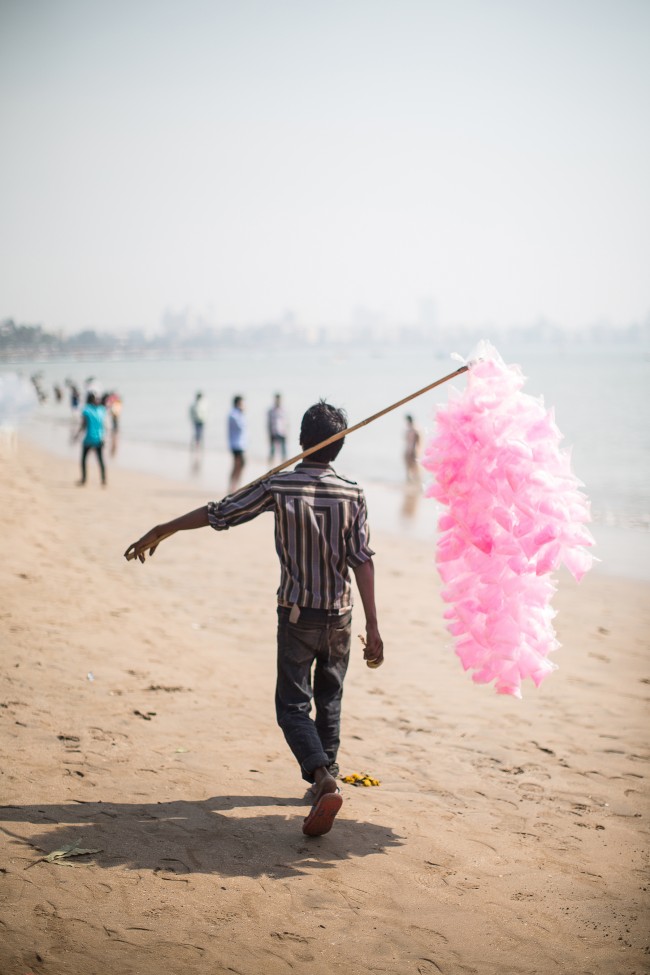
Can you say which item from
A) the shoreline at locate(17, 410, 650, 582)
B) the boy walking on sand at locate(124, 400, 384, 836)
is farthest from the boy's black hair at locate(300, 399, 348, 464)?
the shoreline at locate(17, 410, 650, 582)

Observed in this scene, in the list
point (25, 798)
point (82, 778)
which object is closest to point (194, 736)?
point (82, 778)

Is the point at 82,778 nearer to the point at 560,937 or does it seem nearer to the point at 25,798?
the point at 25,798

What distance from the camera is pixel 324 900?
10.8 ft

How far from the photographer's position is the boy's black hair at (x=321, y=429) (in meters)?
3.93

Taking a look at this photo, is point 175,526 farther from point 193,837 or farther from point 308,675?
point 193,837

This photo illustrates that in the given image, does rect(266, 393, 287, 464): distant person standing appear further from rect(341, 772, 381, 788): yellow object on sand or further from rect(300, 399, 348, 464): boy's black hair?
rect(300, 399, 348, 464): boy's black hair

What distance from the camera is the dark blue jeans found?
3809 mm

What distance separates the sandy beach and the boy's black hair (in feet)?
5.78

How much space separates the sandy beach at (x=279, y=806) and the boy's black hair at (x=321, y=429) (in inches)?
69.3

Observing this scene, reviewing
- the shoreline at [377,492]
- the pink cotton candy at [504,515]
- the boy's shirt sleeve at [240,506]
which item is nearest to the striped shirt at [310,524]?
the boy's shirt sleeve at [240,506]

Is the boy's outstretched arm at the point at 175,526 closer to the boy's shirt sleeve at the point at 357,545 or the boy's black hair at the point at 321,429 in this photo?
the boy's black hair at the point at 321,429

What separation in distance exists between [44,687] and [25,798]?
56.5 inches

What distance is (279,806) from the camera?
420 centimetres

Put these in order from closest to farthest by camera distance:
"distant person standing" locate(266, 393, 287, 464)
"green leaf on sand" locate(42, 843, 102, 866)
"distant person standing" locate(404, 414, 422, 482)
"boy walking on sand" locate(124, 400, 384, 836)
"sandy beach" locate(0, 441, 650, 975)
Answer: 1. "sandy beach" locate(0, 441, 650, 975)
2. "green leaf on sand" locate(42, 843, 102, 866)
3. "boy walking on sand" locate(124, 400, 384, 836)
4. "distant person standing" locate(404, 414, 422, 482)
5. "distant person standing" locate(266, 393, 287, 464)
